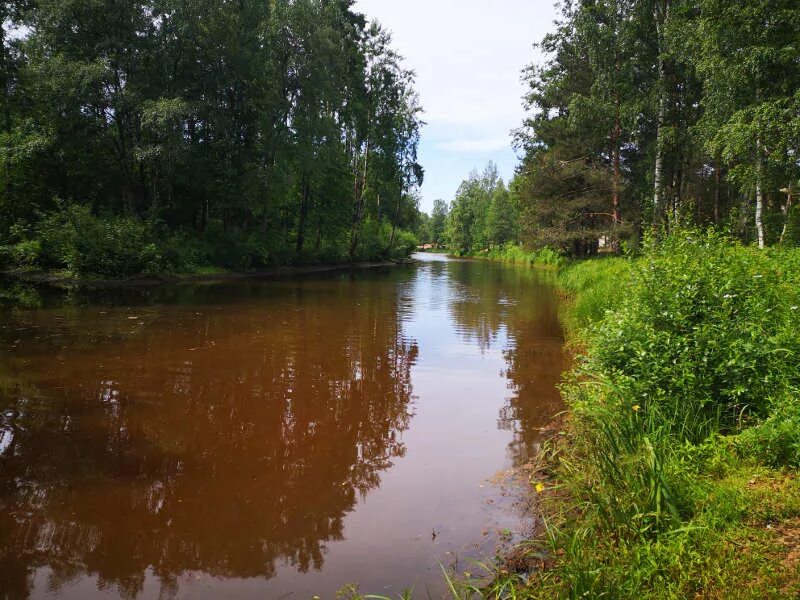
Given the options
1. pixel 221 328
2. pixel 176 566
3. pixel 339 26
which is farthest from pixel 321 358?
pixel 339 26

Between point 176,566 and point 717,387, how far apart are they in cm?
490

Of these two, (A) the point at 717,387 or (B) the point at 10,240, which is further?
(B) the point at 10,240

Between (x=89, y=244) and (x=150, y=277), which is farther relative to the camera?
(x=150, y=277)

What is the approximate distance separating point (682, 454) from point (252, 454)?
4.32 metres

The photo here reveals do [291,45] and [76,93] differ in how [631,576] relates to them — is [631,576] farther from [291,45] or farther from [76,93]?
[291,45]

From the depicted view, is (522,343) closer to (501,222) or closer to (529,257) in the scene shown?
(529,257)

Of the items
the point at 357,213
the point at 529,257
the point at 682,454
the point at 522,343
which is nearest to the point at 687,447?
the point at 682,454

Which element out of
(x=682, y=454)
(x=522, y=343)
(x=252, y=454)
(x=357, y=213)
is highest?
(x=357, y=213)

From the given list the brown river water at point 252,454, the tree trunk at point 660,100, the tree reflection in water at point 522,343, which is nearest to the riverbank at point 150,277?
the brown river water at point 252,454

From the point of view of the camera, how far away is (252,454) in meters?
5.77

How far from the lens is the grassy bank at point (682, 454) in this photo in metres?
3.00

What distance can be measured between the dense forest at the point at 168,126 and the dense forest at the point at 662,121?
13796 millimetres

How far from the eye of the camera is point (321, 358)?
10.4 meters

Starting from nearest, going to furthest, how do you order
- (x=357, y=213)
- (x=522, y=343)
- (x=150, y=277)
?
(x=522, y=343) → (x=150, y=277) → (x=357, y=213)
